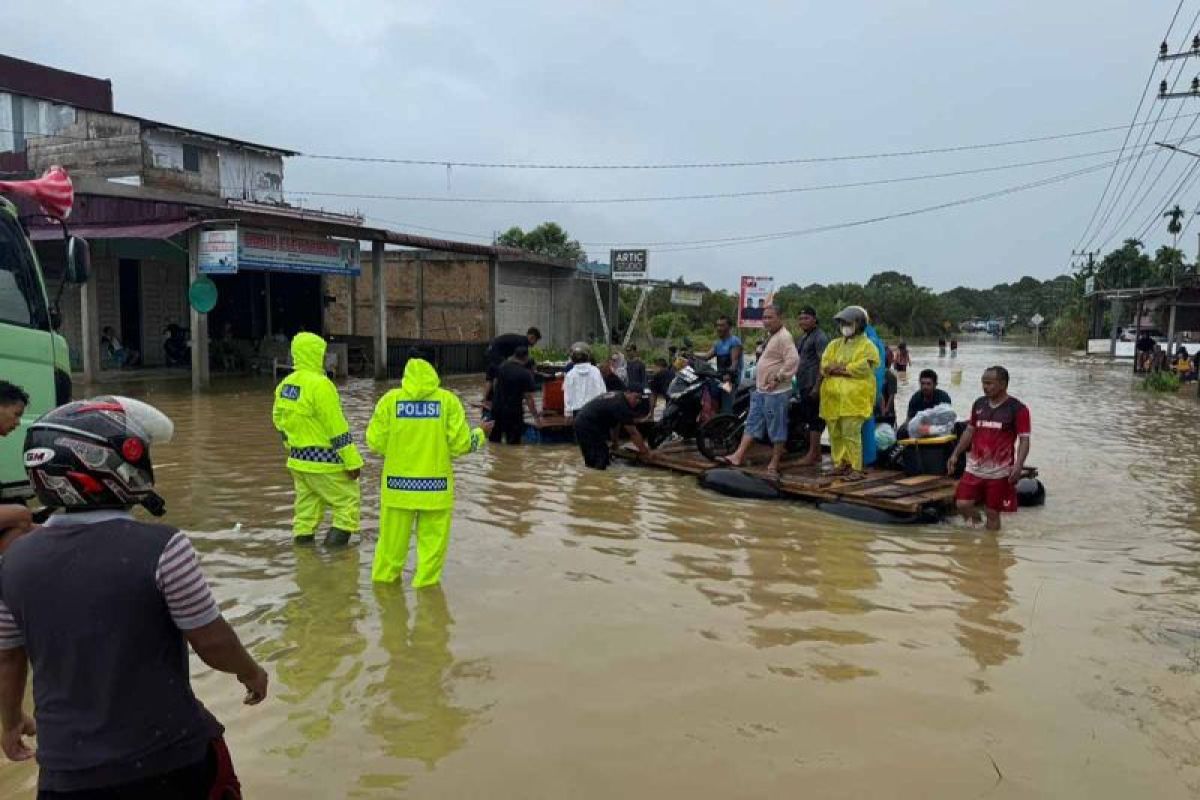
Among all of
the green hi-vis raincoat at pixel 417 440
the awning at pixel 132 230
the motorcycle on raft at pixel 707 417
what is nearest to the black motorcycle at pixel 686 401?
the motorcycle on raft at pixel 707 417

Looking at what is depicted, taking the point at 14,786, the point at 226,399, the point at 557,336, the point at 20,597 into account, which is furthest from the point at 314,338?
the point at 557,336

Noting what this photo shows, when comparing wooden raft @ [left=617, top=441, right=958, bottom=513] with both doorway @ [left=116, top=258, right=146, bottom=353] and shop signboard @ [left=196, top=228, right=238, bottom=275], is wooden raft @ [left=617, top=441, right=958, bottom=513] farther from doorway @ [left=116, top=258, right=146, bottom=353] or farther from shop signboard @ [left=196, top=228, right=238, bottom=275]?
doorway @ [left=116, top=258, right=146, bottom=353]

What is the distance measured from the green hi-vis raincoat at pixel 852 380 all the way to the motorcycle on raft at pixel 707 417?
137 cm

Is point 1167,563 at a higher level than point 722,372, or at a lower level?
lower

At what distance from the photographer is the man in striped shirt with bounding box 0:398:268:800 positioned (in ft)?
6.77

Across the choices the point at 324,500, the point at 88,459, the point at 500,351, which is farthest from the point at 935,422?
the point at 88,459

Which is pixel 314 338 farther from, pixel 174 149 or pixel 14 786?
pixel 174 149

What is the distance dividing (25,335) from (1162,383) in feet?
84.8

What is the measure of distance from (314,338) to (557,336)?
24020 millimetres

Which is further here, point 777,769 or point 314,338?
point 314,338

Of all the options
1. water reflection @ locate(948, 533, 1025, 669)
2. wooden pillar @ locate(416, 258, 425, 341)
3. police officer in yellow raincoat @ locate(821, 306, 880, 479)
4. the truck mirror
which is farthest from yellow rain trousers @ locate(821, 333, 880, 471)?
wooden pillar @ locate(416, 258, 425, 341)

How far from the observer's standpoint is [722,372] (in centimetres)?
1125

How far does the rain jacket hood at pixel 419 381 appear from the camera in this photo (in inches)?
222

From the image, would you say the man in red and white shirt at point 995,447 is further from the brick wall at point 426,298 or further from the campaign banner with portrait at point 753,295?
the brick wall at point 426,298
